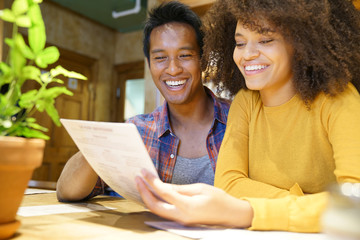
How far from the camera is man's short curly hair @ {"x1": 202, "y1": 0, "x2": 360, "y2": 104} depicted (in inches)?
39.4

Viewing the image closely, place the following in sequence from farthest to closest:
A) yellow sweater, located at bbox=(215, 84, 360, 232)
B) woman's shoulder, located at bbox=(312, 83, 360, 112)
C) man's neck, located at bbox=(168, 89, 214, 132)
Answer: man's neck, located at bbox=(168, 89, 214, 132) < woman's shoulder, located at bbox=(312, 83, 360, 112) < yellow sweater, located at bbox=(215, 84, 360, 232)

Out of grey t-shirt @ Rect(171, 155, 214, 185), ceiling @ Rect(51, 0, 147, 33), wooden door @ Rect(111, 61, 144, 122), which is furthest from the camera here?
wooden door @ Rect(111, 61, 144, 122)

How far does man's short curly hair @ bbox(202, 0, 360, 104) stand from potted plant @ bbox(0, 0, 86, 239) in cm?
68

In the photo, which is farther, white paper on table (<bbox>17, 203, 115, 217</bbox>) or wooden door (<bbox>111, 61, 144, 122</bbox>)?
wooden door (<bbox>111, 61, 144, 122</bbox>)

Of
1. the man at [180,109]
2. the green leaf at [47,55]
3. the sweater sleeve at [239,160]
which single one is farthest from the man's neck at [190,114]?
the green leaf at [47,55]

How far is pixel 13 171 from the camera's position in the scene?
0.56 meters

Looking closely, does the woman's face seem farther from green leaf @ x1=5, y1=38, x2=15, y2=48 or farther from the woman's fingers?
green leaf @ x1=5, y1=38, x2=15, y2=48

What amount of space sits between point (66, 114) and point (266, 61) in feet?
12.9

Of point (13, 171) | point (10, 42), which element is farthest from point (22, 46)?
point (13, 171)

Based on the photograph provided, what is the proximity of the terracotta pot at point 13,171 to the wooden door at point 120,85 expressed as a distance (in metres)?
4.56

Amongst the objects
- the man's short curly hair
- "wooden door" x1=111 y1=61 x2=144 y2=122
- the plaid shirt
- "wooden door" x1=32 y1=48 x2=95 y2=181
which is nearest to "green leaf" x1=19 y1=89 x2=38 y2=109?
the man's short curly hair

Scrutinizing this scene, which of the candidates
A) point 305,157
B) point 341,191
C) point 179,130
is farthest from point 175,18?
point 341,191

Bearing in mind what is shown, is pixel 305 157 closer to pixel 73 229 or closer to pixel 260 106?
pixel 260 106

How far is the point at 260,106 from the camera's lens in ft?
3.83
